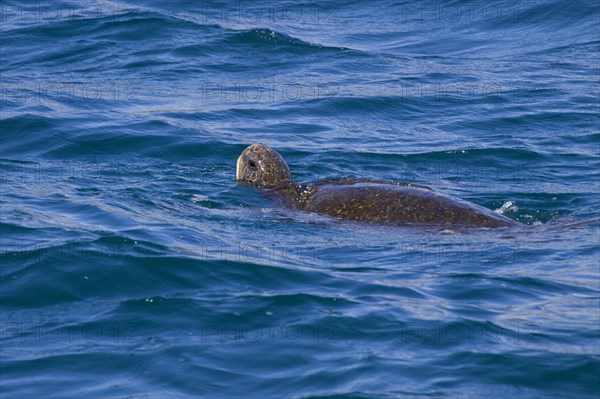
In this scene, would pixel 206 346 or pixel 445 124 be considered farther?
pixel 445 124

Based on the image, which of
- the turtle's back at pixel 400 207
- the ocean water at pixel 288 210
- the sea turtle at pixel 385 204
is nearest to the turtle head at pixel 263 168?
the ocean water at pixel 288 210

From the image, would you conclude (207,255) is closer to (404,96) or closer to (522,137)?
(522,137)

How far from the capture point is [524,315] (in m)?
8.49

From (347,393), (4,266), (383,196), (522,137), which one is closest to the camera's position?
(347,393)

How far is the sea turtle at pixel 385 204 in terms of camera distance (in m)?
10.7

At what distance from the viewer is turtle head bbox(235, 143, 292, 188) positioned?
12781mm

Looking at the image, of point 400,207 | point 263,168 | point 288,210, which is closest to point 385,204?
point 400,207

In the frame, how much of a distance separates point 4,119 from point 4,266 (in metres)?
6.26

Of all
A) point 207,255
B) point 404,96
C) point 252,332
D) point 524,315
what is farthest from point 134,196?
point 404,96

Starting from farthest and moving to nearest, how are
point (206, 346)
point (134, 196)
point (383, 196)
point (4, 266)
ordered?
point (134, 196) → point (383, 196) → point (4, 266) → point (206, 346)

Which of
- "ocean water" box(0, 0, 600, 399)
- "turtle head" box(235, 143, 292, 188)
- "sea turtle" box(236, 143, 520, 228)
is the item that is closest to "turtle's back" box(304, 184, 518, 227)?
"sea turtle" box(236, 143, 520, 228)

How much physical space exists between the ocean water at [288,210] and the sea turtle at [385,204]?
221 millimetres

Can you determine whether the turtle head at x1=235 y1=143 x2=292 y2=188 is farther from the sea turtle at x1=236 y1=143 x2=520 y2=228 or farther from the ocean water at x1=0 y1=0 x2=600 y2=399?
the sea turtle at x1=236 y1=143 x2=520 y2=228

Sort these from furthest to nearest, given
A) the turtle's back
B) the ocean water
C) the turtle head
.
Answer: the turtle head < the turtle's back < the ocean water
